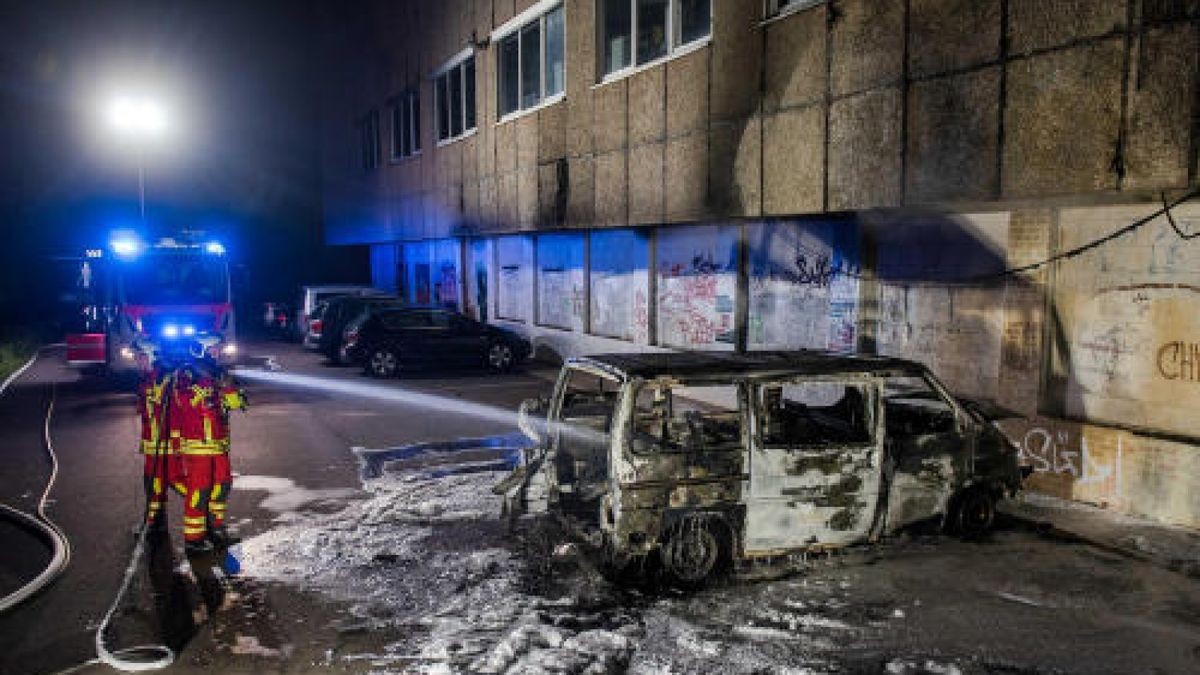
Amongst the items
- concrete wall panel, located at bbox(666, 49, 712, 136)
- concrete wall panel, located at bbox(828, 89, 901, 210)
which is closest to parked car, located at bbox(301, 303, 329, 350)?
concrete wall panel, located at bbox(666, 49, 712, 136)

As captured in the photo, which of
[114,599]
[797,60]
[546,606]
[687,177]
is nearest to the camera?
[546,606]

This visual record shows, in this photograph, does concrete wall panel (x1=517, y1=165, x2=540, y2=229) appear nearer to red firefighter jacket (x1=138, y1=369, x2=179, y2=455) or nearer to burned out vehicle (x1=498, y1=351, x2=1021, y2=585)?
burned out vehicle (x1=498, y1=351, x2=1021, y2=585)

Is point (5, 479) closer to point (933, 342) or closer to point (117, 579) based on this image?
point (117, 579)

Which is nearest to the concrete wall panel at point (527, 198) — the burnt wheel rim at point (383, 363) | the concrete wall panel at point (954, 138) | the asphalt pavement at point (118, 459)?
the asphalt pavement at point (118, 459)

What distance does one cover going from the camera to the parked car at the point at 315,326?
20.0 meters

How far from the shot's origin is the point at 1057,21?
7.04m

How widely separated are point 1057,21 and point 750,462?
4.88m

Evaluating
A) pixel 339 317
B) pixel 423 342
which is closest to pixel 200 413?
pixel 423 342

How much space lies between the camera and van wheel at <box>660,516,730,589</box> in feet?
18.9

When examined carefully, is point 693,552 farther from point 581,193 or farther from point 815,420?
point 581,193

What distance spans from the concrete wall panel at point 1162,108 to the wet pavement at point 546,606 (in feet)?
10.5

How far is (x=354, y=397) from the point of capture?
14.6 m

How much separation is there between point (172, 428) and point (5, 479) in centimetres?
388

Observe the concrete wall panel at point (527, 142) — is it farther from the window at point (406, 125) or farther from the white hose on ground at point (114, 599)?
the white hose on ground at point (114, 599)
